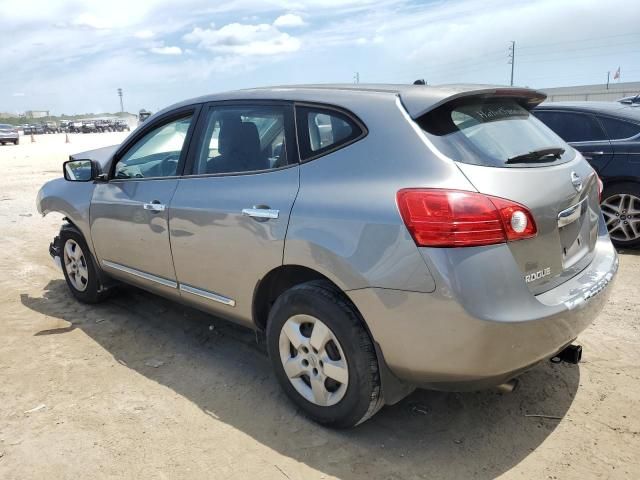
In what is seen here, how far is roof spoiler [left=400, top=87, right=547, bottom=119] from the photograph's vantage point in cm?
270

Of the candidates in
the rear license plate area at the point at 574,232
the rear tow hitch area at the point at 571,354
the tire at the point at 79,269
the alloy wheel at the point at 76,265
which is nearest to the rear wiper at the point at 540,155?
the rear license plate area at the point at 574,232

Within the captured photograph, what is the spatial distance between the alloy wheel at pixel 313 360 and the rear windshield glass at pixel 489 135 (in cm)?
112

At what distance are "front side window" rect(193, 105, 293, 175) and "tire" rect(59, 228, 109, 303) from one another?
5.89ft

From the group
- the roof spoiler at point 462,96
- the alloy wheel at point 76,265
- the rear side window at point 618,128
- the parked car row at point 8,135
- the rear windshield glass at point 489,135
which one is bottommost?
the alloy wheel at point 76,265

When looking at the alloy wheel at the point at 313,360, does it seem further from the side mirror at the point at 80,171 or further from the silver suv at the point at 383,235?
the side mirror at the point at 80,171

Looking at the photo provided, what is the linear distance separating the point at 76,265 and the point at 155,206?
66.4 inches

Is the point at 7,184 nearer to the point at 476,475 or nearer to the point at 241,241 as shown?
the point at 241,241

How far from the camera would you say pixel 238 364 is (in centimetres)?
384

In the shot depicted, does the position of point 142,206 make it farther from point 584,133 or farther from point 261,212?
point 584,133

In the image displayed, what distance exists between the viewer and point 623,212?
6250 millimetres

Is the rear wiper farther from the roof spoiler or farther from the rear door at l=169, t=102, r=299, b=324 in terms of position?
the rear door at l=169, t=102, r=299, b=324

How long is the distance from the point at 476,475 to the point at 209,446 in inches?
53.9

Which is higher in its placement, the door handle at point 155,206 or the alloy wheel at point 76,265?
the door handle at point 155,206

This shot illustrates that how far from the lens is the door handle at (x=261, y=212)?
298 cm
